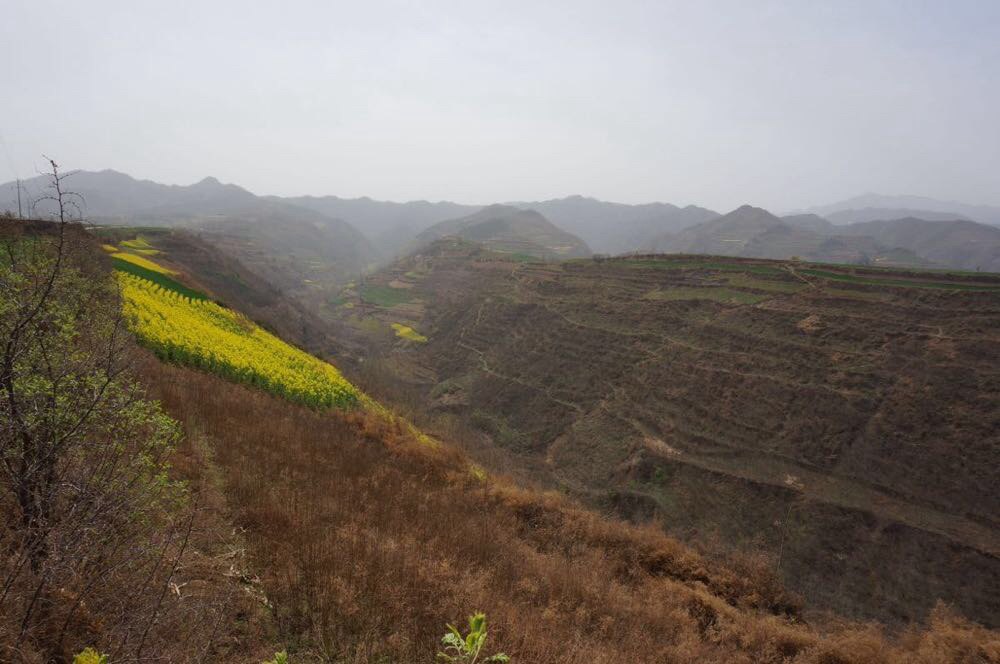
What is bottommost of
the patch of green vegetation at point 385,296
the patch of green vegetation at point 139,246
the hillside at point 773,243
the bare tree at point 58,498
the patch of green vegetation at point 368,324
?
the patch of green vegetation at point 368,324

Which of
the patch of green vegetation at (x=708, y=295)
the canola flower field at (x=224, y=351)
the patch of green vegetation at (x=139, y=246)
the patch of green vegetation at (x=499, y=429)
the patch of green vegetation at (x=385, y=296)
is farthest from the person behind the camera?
the patch of green vegetation at (x=385, y=296)

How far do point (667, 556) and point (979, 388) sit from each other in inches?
886

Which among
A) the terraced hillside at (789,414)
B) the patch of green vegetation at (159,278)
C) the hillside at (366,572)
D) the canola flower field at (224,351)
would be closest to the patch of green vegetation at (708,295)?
the terraced hillside at (789,414)

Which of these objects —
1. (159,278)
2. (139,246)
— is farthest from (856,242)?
(139,246)

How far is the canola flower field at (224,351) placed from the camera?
52.9 feet

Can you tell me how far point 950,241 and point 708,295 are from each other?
14429 centimetres

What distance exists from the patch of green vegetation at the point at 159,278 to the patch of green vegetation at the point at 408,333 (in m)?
30.4

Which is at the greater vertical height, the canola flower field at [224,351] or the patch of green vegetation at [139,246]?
the patch of green vegetation at [139,246]

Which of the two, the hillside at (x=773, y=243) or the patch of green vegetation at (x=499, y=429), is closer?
the patch of green vegetation at (x=499, y=429)

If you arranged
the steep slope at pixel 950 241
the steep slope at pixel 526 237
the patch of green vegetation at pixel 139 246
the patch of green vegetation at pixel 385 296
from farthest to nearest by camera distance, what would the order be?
the steep slope at pixel 526 237
the steep slope at pixel 950 241
the patch of green vegetation at pixel 385 296
the patch of green vegetation at pixel 139 246

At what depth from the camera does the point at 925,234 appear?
144m

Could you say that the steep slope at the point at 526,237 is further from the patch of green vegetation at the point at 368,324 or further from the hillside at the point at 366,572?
the hillside at the point at 366,572

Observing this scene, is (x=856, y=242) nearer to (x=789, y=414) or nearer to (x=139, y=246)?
(x=789, y=414)

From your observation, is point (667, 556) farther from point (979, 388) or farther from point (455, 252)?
point (455, 252)
